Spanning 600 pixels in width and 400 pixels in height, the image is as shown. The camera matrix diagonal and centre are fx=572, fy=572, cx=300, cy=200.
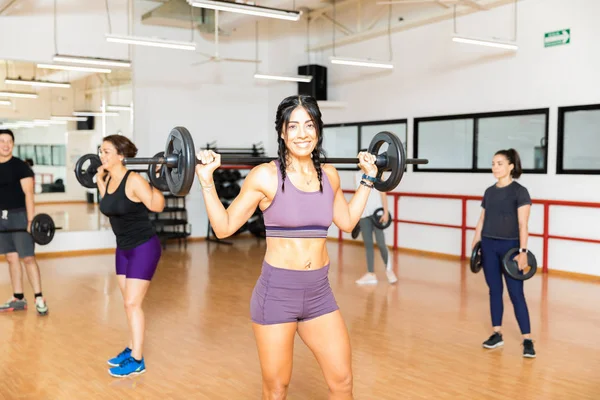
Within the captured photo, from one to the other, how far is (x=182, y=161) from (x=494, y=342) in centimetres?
281

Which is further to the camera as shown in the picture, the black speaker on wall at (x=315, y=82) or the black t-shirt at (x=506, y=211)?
the black speaker on wall at (x=315, y=82)

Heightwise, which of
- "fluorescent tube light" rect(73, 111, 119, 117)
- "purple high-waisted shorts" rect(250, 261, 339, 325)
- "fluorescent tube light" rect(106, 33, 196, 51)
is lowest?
"purple high-waisted shorts" rect(250, 261, 339, 325)

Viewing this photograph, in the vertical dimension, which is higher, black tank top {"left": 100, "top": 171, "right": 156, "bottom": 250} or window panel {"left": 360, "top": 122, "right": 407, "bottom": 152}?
window panel {"left": 360, "top": 122, "right": 407, "bottom": 152}

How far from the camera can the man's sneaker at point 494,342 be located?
12.9 feet

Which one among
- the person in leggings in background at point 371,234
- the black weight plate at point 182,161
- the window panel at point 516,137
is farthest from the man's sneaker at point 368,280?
the black weight plate at point 182,161

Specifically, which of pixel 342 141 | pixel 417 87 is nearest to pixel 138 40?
pixel 417 87

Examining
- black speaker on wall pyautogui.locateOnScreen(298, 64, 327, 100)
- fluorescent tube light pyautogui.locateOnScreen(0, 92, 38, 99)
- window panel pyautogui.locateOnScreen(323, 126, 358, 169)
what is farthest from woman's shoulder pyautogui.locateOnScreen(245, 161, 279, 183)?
black speaker on wall pyautogui.locateOnScreen(298, 64, 327, 100)

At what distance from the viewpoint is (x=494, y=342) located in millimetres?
3955

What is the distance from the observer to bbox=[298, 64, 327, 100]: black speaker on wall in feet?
32.5

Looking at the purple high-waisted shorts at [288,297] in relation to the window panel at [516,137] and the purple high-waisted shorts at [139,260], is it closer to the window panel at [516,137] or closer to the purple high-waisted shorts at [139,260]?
the purple high-waisted shorts at [139,260]

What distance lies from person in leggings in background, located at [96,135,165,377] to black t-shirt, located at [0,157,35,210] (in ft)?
5.92

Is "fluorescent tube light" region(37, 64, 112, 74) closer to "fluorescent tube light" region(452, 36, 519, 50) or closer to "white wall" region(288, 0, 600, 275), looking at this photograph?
"white wall" region(288, 0, 600, 275)

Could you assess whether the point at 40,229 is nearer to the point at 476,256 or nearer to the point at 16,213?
the point at 16,213

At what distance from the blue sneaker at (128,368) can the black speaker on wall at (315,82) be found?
702 centimetres
